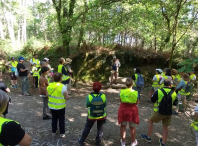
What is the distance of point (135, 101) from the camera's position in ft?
11.2

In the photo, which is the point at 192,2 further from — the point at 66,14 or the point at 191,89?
the point at 66,14

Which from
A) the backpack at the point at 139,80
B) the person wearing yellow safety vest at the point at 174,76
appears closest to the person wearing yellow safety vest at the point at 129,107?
the backpack at the point at 139,80

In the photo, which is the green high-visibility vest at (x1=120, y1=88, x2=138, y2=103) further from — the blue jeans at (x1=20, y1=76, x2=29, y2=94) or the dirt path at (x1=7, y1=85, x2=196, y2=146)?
the blue jeans at (x1=20, y1=76, x2=29, y2=94)

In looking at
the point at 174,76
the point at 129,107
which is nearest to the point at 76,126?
the point at 129,107

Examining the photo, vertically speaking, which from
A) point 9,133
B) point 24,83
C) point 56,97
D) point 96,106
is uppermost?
point 9,133

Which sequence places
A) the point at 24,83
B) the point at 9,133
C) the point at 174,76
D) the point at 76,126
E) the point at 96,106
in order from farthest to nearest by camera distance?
the point at 24,83 < the point at 174,76 < the point at 76,126 < the point at 96,106 < the point at 9,133

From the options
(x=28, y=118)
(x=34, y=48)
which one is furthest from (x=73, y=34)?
(x=34, y=48)

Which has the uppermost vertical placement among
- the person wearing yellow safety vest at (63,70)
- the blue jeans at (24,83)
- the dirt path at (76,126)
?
the person wearing yellow safety vest at (63,70)

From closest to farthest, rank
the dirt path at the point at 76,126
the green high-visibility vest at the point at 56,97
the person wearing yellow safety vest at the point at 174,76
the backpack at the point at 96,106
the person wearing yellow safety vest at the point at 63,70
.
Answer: the backpack at the point at 96,106 → the green high-visibility vest at the point at 56,97 → the dirt path at the point at 76,126 → the person wearing yellow safety vest at the point at 174,76 → the person wearing yellow safety vest at the point at 63,70

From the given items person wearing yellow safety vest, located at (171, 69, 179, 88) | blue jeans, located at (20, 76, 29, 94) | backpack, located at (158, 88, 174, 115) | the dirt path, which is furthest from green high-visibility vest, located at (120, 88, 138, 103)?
blue jeans, located at (20, 76, 29, 94)

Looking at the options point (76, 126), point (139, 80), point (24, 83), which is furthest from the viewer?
point (24, 83)

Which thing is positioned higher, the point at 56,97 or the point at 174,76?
the point at 174,76

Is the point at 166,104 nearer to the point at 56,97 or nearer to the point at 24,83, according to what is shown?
the point at 56,97

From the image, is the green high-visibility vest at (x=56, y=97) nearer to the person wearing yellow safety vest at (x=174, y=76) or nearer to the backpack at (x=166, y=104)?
the backpack at (x=166, y=104)
